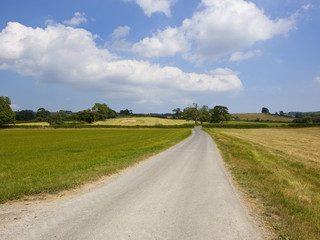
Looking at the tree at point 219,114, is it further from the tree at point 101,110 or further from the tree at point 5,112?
the tree at point 5,112

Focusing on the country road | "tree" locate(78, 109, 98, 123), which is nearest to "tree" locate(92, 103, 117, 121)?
"tree" locate(78, 109, 98, 123)

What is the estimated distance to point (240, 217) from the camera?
5.68m

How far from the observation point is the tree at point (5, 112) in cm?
8712

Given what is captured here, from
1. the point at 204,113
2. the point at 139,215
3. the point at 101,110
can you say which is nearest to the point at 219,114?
the point at 204,113

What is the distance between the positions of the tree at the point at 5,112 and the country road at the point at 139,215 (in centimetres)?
10430

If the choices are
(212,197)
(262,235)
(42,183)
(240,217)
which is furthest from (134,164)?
(262,235)

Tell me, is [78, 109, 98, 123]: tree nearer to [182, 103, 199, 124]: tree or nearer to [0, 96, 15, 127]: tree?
[0, 96, 15, 127]: tree

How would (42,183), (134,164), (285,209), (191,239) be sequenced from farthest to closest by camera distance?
(134,164), (42,183), (285,209), (191,239)

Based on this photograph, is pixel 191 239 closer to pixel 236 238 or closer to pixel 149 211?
pixel 236 238

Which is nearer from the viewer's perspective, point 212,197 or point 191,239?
point 191,239

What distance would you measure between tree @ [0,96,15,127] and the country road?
104296 millimetres

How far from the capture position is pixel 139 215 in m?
5.67

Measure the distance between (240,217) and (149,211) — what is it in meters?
2.74

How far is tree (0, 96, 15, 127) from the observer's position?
286 ft
